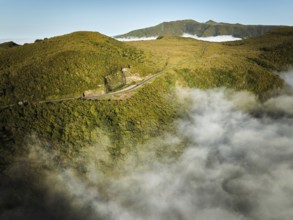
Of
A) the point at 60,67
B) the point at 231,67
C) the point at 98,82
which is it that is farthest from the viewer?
the point at 231,67

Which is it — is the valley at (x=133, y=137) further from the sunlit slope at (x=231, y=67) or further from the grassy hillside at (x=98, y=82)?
the sunlit slope at (x=231, y=67)

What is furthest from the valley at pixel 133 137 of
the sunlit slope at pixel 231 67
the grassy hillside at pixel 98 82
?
the sunlit slope at pixel 231 67

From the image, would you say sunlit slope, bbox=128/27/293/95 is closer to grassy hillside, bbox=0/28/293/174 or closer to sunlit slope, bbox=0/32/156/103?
grassy hillside, bbox=0/28/293/174

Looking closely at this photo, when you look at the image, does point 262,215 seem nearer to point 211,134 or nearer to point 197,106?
point 211,134

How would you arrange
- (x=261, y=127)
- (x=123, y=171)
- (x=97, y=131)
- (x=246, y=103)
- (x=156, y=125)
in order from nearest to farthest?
(x=123, y=171) → (x=97, y=131) → (x=156, y=125) → (x=261, y=127) → (x=246, y=103)

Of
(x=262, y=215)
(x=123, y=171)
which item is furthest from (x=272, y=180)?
(x=123, y=171)

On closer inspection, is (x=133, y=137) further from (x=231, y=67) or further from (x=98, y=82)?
(x=231, y=67)

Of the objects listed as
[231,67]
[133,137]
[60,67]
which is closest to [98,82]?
[60,67]
